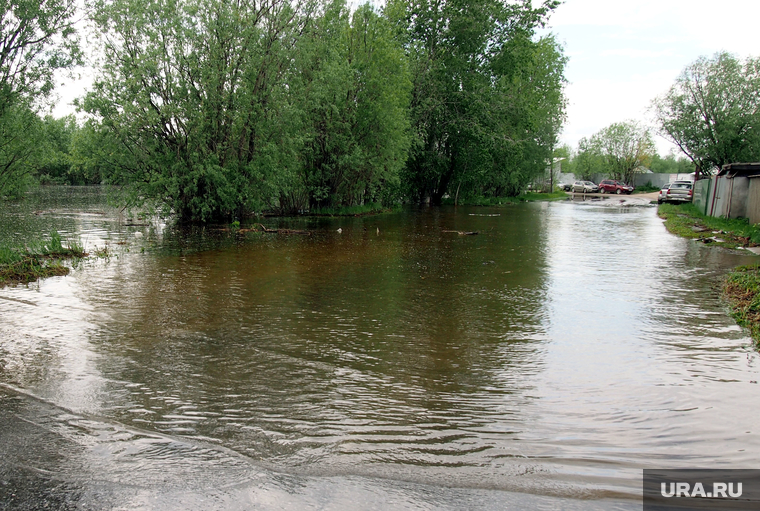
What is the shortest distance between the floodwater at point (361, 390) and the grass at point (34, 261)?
527 millimetres

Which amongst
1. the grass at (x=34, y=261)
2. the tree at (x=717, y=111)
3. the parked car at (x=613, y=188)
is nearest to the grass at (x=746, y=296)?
the grass at (x=34, y=261)

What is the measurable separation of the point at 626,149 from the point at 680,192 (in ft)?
162

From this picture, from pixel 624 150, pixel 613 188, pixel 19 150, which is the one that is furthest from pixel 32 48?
pixel 624 150

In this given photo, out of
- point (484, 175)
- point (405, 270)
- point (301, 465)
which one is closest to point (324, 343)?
point (301, 465)

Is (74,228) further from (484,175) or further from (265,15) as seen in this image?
(484,175)

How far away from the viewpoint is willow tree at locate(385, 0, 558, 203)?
34.7 metres

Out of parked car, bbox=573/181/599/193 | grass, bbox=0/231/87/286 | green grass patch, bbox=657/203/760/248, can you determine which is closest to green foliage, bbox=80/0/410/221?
grass, bbox=0/231/87/286

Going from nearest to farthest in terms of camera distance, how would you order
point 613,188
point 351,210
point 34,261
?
point 34,261 → point 351,210 → point 613,188

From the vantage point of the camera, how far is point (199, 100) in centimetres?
2064

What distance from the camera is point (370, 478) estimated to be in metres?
3.72

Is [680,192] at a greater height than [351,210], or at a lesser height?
greater

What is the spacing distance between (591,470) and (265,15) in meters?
22.1

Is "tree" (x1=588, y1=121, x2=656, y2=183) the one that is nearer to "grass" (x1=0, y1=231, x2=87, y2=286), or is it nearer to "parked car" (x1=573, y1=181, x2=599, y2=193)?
"parked car" (x1=573, y1=181, x2=599, y2=193)

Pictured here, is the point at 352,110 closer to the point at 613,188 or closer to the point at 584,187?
the point at 613,188
